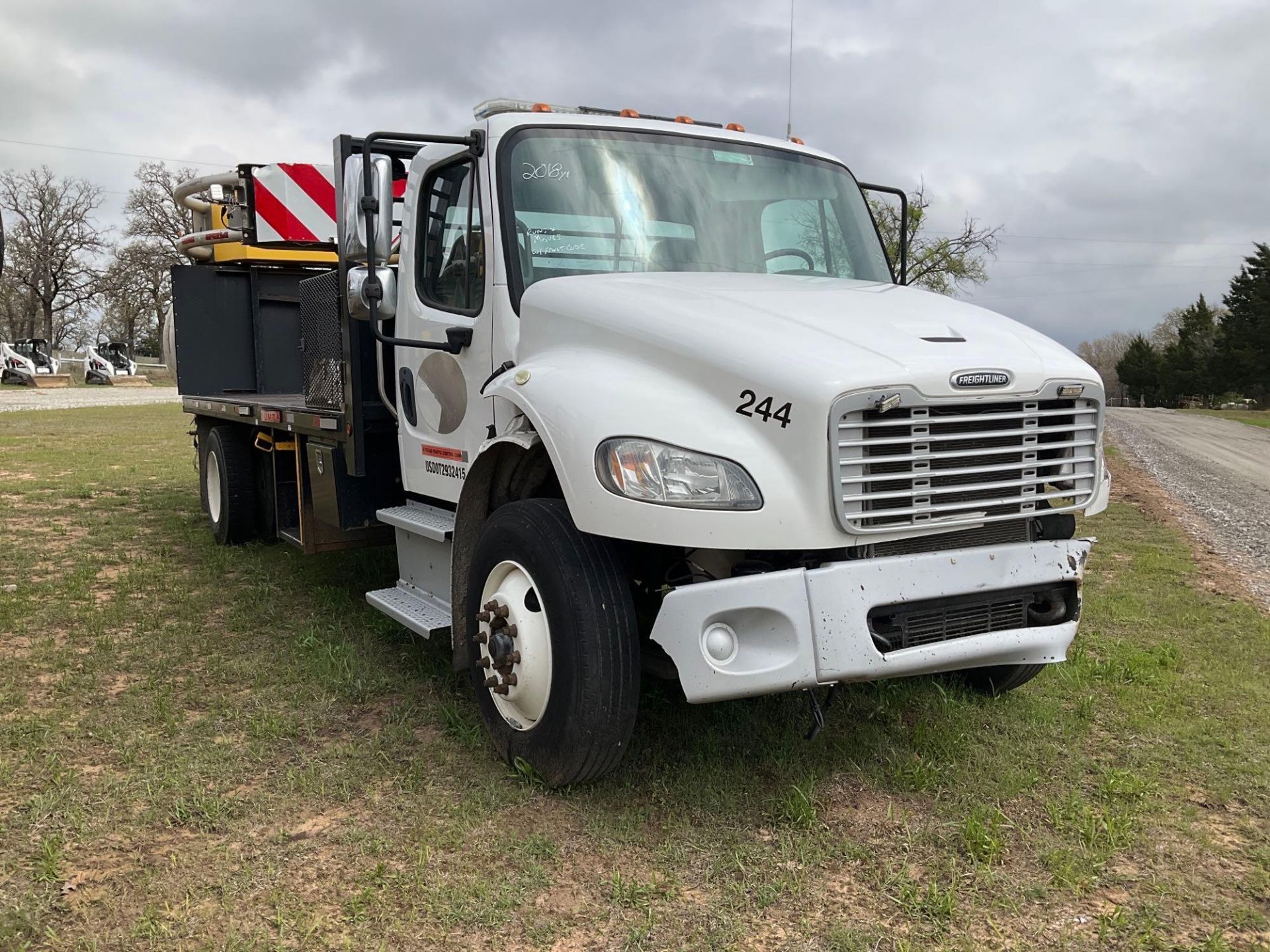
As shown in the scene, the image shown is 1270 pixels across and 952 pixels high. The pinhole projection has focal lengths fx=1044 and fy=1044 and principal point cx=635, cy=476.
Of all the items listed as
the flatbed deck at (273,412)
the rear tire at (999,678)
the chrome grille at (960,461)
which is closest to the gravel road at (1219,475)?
the rear tire at (999,678)

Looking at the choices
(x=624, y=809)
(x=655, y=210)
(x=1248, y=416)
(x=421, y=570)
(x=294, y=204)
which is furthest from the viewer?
(x=1248, y=416)

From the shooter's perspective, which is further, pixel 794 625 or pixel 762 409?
pixel 762 409

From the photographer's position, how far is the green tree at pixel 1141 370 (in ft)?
267

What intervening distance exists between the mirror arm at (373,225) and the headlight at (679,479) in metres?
1.46

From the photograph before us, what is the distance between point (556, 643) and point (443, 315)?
5.91 feet

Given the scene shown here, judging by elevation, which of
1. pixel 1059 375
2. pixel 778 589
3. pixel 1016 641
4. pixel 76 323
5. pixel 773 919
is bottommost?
pixel 773 919

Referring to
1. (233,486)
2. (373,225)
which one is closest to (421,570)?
(373,225)

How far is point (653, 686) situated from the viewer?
4.61 meters

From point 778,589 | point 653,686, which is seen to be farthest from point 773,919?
point 653,686

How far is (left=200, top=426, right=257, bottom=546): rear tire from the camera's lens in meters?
7.71

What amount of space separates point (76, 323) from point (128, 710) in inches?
2550

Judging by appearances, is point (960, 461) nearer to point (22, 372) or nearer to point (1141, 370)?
point (22, 372)

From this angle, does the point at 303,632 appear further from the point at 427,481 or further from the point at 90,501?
the point at 90,501

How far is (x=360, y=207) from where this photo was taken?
Result: 4082 mm
